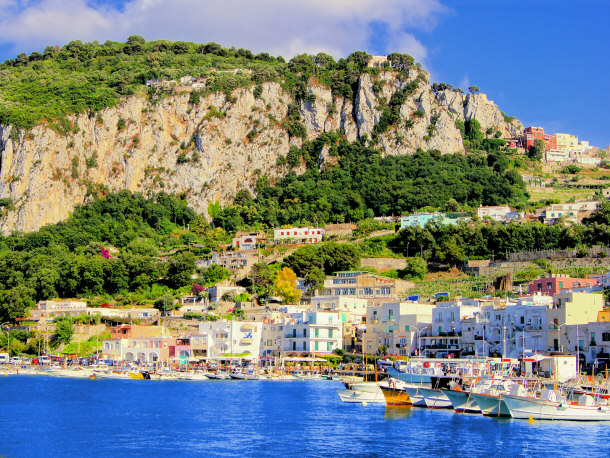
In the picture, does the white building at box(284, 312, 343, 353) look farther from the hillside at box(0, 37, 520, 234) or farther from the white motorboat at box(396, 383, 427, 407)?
the hillside at box(0, 37, 520, 234)

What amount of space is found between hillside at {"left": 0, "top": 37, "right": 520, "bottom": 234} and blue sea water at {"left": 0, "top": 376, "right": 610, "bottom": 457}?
81628mm

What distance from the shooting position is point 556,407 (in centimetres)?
4547

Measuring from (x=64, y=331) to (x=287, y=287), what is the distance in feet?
79.9

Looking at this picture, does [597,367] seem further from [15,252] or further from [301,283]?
[15,252]

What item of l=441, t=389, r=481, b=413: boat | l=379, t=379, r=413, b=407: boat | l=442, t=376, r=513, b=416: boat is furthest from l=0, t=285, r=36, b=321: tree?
l=441, t=389, r=481, b=413: boat

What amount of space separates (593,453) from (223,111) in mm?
114289

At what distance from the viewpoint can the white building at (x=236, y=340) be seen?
274ft

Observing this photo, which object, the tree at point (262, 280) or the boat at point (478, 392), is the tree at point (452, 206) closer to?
the tree at point (262, 280)

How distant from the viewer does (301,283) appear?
4011 inches

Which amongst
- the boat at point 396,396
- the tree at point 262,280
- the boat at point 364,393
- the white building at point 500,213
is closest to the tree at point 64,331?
the tree at point 262,280

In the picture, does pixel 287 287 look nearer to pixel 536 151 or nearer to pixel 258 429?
pixel 258 429

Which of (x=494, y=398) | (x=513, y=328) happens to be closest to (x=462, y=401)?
(x=494, y=398)

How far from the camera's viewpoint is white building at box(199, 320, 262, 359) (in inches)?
3285

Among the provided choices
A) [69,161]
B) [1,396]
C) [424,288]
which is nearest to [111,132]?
[69,161]
